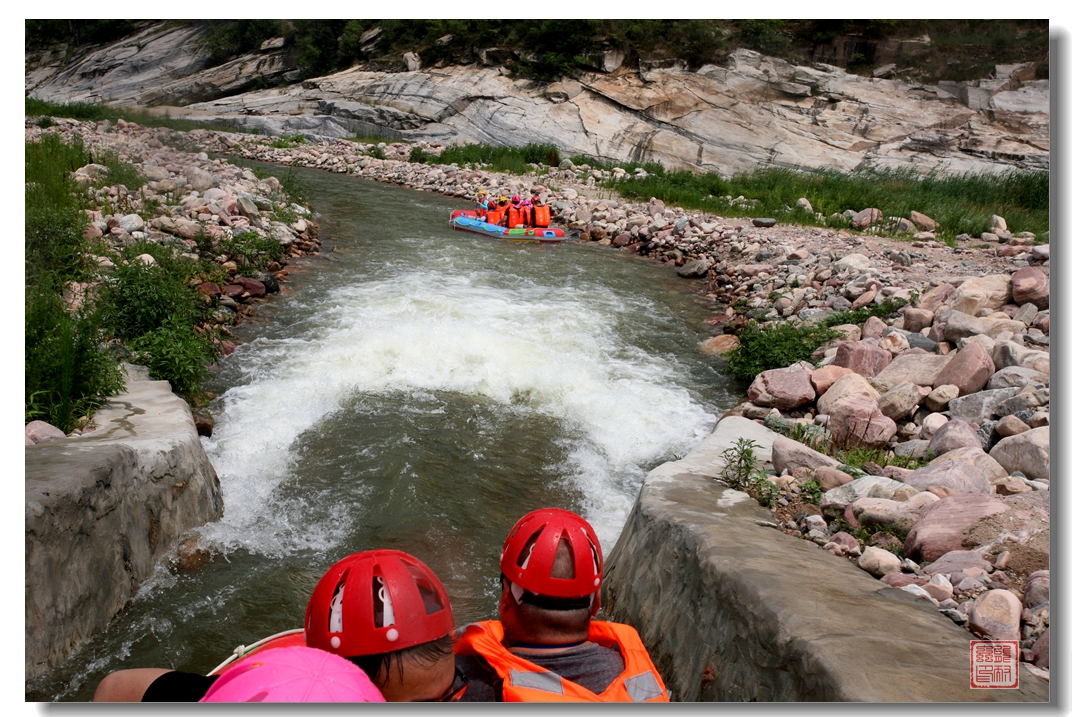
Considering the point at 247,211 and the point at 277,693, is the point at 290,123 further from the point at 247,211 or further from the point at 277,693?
the point at 277,693

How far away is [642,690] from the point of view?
1895mm

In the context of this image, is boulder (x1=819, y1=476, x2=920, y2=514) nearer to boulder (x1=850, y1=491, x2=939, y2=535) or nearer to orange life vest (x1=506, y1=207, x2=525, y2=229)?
boulder (x1=850, y1=491, x2=939, y2=535)

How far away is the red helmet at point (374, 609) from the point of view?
160 cm

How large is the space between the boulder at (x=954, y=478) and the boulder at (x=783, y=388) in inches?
81.9

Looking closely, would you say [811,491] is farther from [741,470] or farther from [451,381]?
[451,381]

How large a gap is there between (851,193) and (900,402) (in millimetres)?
9219

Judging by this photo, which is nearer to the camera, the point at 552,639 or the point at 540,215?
the point at 552,639

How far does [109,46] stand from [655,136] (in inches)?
576

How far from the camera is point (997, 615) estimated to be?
2293mm

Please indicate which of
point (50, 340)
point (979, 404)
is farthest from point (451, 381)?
point (979, 404)

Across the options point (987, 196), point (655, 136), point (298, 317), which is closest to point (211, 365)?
point (298, 317)

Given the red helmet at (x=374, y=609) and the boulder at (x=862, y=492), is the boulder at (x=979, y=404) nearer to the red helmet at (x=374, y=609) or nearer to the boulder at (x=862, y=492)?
the boulder at (x=862, y=492)

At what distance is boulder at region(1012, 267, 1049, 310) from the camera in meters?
5.99

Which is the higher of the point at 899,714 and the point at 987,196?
the point at 987,196
